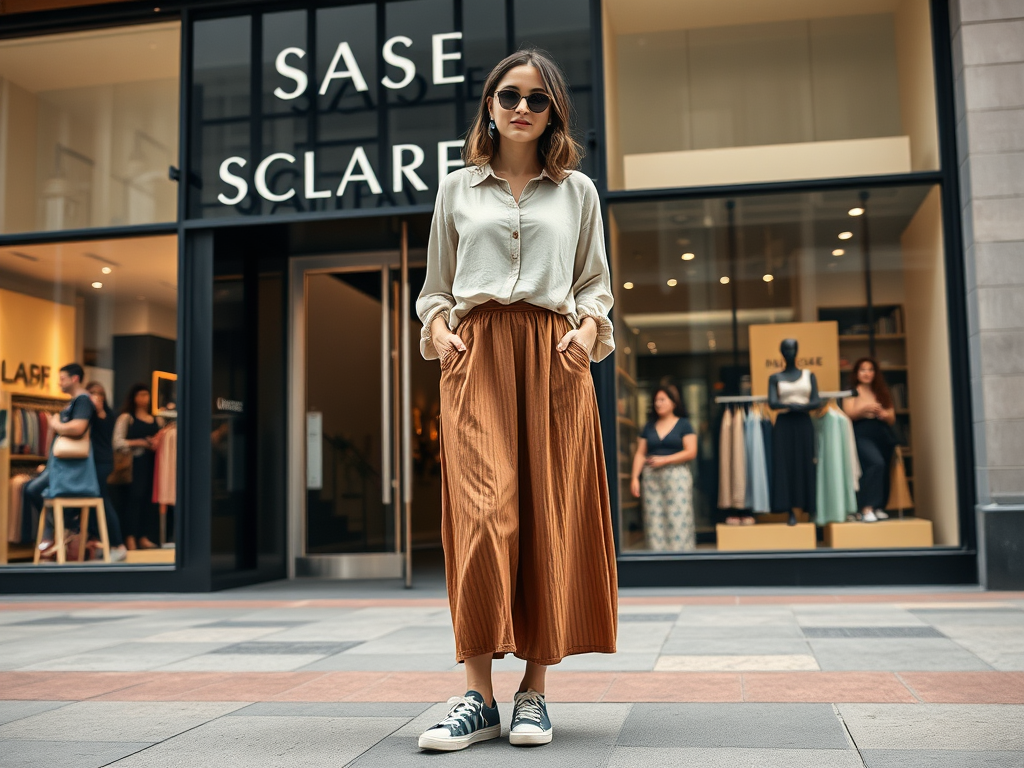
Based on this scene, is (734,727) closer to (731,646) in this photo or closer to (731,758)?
(731,758)

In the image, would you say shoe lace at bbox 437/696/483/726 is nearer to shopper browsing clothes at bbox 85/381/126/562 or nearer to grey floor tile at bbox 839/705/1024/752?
grey floor tile at bbox 839/705/1024/752

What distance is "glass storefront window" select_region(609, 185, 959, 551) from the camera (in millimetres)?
7738

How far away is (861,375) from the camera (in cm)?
788

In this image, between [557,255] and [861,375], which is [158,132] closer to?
[861,375]

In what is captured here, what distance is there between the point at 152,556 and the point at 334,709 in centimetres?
553

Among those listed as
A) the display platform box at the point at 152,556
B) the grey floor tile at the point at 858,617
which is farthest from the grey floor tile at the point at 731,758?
the display platform box at the point at 152,556

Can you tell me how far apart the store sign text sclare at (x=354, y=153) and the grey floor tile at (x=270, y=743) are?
5.61 metres

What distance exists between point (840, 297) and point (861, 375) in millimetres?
624

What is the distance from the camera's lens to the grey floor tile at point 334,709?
3.31 meters

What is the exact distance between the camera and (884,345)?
310 inches

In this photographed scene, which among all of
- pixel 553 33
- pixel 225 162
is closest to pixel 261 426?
pixel 225 162

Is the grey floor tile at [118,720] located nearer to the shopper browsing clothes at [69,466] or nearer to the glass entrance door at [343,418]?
the shopper browsing clothes at [69,466]

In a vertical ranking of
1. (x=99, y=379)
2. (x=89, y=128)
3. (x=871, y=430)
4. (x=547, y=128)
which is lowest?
(x=871, y=430)

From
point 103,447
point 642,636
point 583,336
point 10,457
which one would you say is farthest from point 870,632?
point 10,457
